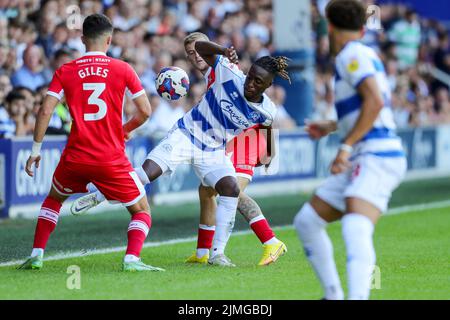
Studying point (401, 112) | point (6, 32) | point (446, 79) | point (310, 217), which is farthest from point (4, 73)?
point (446, 79)

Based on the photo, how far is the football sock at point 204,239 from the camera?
991 centimetres

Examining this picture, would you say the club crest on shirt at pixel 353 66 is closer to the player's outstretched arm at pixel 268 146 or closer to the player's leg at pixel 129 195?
the player's leg at pixel 129 195

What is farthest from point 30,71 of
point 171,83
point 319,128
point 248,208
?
point 319,128

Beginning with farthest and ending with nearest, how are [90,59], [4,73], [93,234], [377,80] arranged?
[4,73], [93,234], [90,59], [377,80]

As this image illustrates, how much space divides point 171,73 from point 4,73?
19.6 feet

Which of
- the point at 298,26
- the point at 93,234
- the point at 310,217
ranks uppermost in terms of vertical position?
the point at 298,26

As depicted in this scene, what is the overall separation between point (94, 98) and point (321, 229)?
2.64 meters

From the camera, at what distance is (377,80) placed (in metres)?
6.86

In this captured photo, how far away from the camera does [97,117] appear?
28.8 ft

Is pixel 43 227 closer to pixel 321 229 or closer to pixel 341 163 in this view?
pixel 321 229

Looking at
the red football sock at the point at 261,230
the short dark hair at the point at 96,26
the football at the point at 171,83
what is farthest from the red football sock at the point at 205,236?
the short dark hair at the point at 96,26

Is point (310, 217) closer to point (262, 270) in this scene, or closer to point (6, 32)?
point (262, 270)

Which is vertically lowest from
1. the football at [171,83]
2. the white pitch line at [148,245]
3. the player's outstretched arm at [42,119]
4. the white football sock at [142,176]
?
the white pitch line at [148,245]

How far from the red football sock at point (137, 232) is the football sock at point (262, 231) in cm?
126
